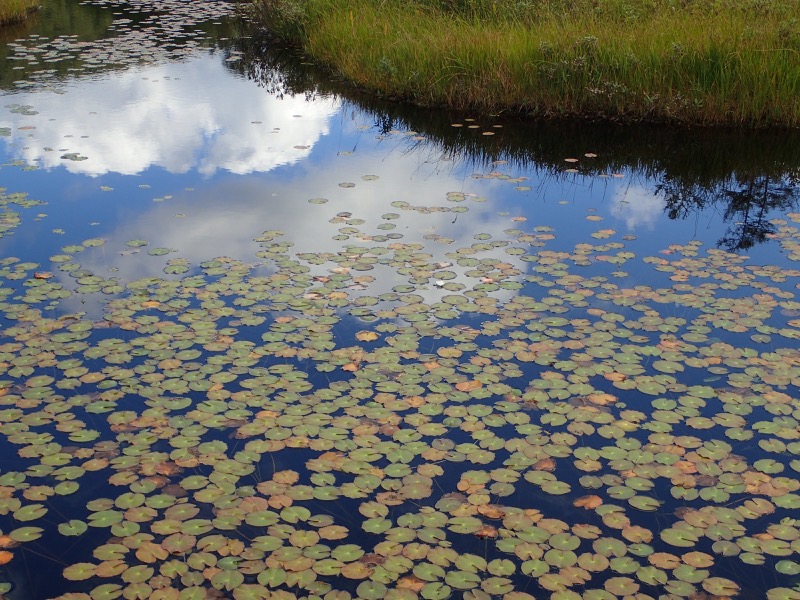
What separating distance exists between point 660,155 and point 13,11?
13.1 meters

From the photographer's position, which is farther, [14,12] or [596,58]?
[14,12]

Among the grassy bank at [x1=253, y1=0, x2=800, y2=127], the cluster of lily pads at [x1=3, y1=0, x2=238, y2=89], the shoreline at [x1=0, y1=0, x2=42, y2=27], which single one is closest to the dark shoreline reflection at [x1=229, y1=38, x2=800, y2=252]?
the grassy bank at [x1=253, y1=0, x2=800, y2=127]

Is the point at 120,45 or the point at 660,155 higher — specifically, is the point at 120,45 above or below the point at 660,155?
above

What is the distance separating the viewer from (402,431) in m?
3.80

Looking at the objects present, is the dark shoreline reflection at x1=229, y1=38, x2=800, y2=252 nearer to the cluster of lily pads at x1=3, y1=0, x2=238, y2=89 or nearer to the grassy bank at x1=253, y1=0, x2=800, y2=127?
the grassy bank at x1=253, y1=0, x2=800, y2=127

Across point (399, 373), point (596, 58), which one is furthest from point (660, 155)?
point (399, 373)

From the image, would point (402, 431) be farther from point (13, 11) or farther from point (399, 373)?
point (13, 11)

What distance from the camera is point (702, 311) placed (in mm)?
5133

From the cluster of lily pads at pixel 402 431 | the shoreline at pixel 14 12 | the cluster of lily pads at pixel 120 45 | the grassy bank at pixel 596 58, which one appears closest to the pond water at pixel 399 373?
the cluster of lily pads at pixel 402 431

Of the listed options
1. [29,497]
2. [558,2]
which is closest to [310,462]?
[29,497]

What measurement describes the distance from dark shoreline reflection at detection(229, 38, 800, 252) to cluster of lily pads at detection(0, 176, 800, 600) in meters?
1.78

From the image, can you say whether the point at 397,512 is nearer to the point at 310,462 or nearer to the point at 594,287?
the point at 310,462

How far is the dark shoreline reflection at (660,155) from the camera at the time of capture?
738 cm

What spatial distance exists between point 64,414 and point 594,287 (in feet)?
11.2
